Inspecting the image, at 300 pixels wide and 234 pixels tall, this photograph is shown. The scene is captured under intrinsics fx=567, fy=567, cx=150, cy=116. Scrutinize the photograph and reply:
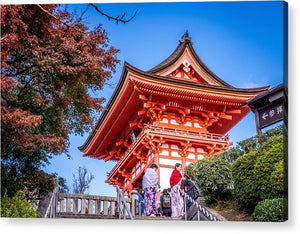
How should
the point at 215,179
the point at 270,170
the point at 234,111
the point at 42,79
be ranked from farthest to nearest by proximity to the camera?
1. the point at 234,111
2. the point at 215,179
3. the point at 42,79
4. the point at 270,170

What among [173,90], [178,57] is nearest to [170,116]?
[173,90]

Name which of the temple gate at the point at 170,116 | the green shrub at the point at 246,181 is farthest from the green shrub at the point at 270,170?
the temple gate at the point at 170,116

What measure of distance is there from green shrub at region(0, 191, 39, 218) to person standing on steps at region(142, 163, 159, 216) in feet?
5.13

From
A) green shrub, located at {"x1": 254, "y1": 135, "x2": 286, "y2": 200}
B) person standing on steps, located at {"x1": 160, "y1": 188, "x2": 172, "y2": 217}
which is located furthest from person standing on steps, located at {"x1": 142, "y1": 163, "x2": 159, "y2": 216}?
green shrub, located at {"x1": 254, "y1": 135, "x2": 286, "y2": 200}

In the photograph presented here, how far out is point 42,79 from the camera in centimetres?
757

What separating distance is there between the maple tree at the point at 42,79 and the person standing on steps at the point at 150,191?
1.19 m

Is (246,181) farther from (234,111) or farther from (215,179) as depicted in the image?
(234,111)

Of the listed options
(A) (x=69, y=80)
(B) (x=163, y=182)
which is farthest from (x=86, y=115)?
(B) (x=163, y=182)

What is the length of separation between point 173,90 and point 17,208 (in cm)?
373

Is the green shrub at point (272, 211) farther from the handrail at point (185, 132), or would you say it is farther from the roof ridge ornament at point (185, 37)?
the handrail at point (185, 132)

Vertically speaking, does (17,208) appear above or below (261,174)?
below

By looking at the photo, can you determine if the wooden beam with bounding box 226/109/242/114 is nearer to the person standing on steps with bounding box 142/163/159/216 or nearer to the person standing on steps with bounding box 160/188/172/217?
the person standing on steps with bounding box 142/163/159/216

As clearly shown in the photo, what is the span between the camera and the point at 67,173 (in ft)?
Result: 24.9
